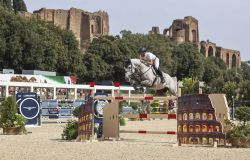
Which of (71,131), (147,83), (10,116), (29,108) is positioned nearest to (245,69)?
(147,83)

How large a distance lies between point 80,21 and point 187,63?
42.8 metres

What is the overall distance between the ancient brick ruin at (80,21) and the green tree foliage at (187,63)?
30.4 metres

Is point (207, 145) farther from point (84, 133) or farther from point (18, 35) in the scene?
point (18, 35)

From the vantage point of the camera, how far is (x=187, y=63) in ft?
345

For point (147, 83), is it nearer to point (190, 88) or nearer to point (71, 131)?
point (71, 131)

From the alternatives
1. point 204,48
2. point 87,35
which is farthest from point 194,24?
point 87,35

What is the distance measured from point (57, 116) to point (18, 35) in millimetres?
34266

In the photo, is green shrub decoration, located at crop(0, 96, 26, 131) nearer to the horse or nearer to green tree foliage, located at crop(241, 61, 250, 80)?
the horse

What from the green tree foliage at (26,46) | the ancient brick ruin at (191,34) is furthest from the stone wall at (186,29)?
the green tree foliage at (26,46)

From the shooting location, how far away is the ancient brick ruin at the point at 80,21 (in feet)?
433

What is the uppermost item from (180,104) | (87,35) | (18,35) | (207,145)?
(87,35)

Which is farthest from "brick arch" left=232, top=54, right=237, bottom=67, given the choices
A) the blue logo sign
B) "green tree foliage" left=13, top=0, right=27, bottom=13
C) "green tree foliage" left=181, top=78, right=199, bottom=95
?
the blue logo sign

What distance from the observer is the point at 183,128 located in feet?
50.0

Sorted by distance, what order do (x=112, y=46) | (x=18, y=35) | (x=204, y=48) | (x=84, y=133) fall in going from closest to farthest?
(x=84, y=133) → (x=18, y=35) → (x=112, y=46) → (x=204, y=48)
